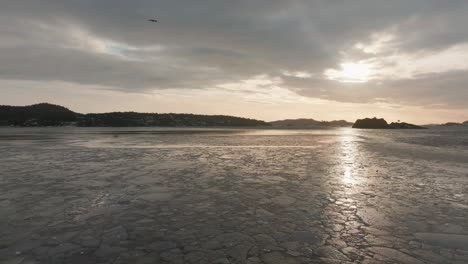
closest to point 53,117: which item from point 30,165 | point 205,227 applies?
point 30,165

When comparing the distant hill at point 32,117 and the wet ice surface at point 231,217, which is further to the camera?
the distant hill at point 32,117

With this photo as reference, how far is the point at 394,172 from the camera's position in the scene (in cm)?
1578

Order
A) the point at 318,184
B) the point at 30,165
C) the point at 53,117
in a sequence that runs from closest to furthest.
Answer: the point at 318,184 < the point at 30,165 < the point at 53,117

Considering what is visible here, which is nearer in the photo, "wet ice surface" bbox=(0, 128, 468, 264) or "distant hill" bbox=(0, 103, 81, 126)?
"wet ice surface" bbox=(0, 128, 468, 264)

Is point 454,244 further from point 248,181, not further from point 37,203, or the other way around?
point 37,203

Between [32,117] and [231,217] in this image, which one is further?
[32,117]

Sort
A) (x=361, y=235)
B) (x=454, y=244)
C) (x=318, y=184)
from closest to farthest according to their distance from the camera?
(x=454, y=244), (x=361, y=235), (x=318, y=184)

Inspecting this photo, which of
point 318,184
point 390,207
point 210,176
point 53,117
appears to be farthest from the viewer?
point 53,117

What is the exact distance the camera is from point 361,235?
674 cm

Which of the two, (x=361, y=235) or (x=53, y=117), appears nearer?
(x=361, y=235)

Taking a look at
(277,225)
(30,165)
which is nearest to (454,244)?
(277,225)

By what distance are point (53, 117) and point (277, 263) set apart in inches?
8347

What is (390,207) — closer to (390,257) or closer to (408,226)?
(408,226)

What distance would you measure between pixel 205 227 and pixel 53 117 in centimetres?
20967
